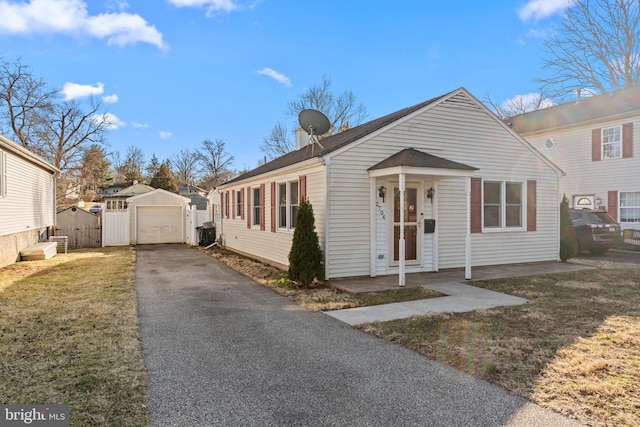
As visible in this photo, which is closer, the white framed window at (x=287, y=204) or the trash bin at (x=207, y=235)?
the white framed window at (x=287, y=204)

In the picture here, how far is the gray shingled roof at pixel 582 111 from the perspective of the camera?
15969 mm

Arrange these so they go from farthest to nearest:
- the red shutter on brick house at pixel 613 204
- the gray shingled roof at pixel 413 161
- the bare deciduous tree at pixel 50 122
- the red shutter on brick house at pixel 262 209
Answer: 1. the bare deciduous tree at pixel 50 122
2. the red shutter on brick house at pixel 613 204
3. the red shutter on brick house at pixel 262 209
4. the gray shingled roof at pixel 413 161

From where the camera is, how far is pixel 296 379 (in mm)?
3492

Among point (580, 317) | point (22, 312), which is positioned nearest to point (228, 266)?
point (22, 312)

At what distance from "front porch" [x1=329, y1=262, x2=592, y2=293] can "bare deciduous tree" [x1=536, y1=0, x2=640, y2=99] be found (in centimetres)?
1888

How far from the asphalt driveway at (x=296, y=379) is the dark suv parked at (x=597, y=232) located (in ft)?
37.2

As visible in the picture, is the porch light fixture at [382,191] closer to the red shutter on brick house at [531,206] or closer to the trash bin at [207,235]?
the red shutter on brick house at [531,206]

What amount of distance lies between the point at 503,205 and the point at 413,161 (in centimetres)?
399

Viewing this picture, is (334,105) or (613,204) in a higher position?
(334,105)

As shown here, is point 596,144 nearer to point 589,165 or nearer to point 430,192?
point 589,165

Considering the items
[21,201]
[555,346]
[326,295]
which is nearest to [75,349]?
[326,295]

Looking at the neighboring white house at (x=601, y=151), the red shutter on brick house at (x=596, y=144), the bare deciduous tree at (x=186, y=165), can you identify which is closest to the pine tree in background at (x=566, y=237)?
the neighboring white house at (x=601, y=151)

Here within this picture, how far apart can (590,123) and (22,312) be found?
19.7m

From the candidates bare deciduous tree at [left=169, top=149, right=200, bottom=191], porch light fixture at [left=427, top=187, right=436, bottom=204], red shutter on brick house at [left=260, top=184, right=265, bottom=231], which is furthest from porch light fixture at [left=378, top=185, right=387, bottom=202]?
bare deciduous tree at [left=169, top=149, right=200, bottom=191]
